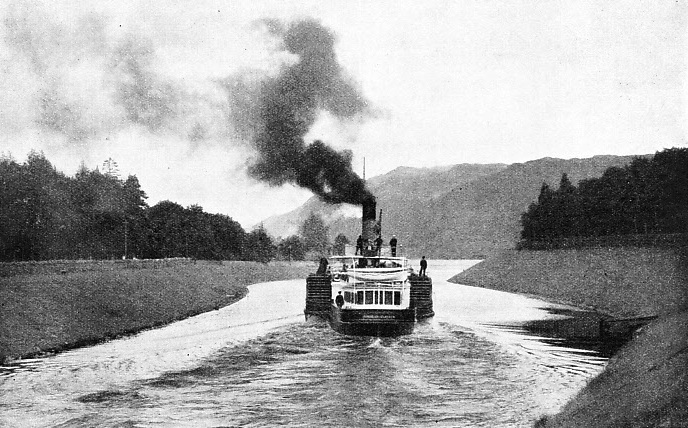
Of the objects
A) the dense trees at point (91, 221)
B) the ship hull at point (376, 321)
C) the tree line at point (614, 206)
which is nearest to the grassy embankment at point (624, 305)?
the tree line at point (614, 206)

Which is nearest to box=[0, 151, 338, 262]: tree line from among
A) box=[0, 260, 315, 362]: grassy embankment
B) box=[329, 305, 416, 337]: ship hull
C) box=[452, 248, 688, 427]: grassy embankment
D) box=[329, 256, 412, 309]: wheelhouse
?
box=[0, 260, 315, 362]: grassy embankment

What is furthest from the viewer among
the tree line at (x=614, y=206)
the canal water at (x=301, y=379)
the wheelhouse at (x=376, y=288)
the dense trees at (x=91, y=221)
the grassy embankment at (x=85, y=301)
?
the tree line at (x=614, y=206)

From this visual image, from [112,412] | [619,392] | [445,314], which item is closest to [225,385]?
[112,412]

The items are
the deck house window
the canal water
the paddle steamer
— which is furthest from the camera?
the deck house window

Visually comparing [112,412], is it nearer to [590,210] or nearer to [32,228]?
[32,228]

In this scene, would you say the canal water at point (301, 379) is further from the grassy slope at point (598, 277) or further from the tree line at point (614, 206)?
the tree line at point (614, 206)

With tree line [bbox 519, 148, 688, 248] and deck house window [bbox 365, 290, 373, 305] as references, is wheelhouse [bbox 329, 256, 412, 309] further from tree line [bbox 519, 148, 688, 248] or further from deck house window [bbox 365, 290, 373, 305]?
tree line [bbox 519, 148, 688, 248]
